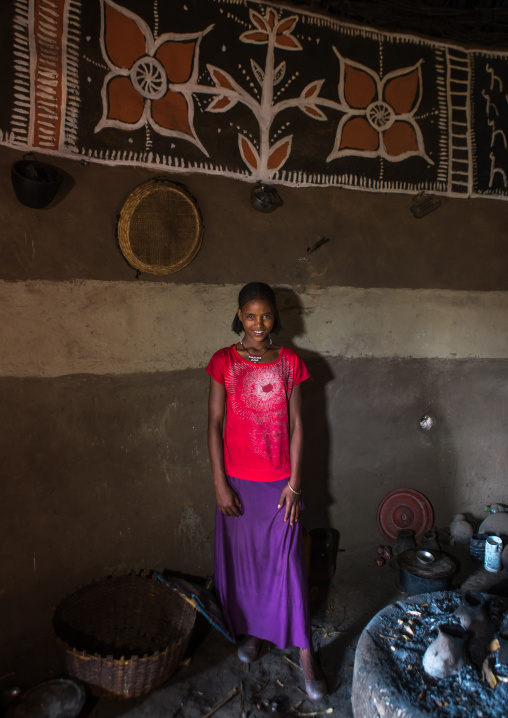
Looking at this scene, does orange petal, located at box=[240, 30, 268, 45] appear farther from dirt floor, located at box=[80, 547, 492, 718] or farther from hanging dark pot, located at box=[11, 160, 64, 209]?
dirt floor, located at box=[80, 547, 492, 718]

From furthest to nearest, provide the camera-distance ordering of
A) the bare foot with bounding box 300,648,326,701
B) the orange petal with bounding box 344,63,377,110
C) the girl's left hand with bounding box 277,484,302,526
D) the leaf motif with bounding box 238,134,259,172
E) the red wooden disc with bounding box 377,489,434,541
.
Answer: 1. the red wooden disc with bounding box 377,489,434,541
2. the orange petal with bounding box 344,63,377,110
3. the leaf motif with bounding box 238,134,259,172
4. the girl's left hand with bounding box 277,484,302,526
5. the bare foot with bounding box 300,648,326,701

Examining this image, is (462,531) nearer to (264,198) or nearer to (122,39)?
(264,198)

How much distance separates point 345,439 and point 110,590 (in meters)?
2.01

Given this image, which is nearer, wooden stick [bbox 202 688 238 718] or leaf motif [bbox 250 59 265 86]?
wooden stick [bbox 202 688 238 718]

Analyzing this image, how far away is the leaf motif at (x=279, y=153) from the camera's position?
3.13 meters

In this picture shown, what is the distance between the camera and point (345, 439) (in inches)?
144

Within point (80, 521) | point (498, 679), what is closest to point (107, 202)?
point (80, 521)

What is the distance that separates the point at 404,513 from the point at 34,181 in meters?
3.64

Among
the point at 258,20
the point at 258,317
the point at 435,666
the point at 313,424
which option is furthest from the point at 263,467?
the point at 258,20

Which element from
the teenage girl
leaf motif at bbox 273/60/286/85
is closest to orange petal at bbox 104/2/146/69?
leaf motif at bbox 273/60/286/85

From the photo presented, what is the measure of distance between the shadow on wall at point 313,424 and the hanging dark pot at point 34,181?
168 cm

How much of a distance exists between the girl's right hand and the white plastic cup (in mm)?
1972

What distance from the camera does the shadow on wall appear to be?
3344 millimetres

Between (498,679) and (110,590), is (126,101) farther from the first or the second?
(498,679)
